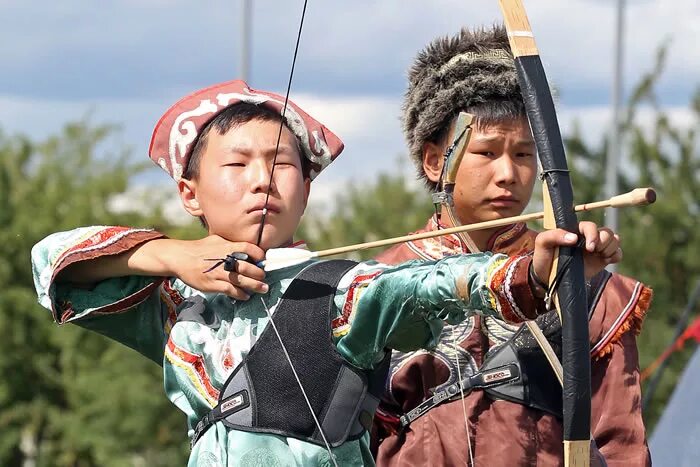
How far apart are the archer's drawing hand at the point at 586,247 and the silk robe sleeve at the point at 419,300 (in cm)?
4

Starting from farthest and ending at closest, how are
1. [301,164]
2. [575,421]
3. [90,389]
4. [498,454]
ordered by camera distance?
[90,389]
[498,454]
[301,164]
[575,421]

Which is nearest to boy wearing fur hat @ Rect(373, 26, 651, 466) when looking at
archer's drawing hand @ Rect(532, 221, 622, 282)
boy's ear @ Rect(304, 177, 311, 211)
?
boy's ear @ Rect(304, 177, 311, 211)

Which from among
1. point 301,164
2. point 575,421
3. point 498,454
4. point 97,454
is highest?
point 301,164

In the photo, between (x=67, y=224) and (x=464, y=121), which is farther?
(x=67, y=224)

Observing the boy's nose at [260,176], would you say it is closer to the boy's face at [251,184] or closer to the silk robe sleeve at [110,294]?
the boy's face at [251,184]

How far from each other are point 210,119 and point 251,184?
224 mm

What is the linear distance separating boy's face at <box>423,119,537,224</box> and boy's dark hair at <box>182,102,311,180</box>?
510 mm

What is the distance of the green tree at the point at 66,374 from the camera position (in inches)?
538

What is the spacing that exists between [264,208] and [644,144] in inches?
475

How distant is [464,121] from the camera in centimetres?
288

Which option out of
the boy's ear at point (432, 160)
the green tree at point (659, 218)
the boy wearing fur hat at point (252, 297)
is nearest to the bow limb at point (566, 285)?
the boy wearing fur hat at point (252, 297)

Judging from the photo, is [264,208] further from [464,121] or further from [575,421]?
[575,421]

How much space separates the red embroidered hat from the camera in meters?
2.84

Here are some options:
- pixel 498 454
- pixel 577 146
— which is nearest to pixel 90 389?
pixel 577 146
